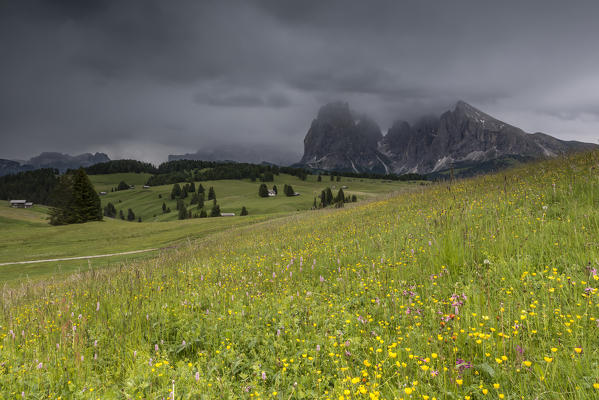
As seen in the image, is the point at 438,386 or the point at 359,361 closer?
the point at 438,386

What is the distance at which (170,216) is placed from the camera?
140250 millimetres

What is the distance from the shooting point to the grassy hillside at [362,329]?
3.03 m

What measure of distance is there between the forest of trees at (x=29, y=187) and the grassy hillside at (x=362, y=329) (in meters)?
214

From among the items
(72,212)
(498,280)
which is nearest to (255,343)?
(498,280)

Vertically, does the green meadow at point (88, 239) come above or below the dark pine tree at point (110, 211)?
above

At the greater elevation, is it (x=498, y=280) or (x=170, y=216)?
(x=498, y=280)

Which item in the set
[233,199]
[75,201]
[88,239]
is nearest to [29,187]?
[233,199]

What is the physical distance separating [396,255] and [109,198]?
228605mm

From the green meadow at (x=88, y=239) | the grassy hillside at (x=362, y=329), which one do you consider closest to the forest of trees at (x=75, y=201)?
the green meadow at (x=88, y=239)

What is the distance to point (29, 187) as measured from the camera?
180250 millimetres

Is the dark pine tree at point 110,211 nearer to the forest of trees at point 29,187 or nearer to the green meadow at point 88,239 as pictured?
the forest of trees at point 29,187

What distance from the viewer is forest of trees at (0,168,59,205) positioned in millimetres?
171875

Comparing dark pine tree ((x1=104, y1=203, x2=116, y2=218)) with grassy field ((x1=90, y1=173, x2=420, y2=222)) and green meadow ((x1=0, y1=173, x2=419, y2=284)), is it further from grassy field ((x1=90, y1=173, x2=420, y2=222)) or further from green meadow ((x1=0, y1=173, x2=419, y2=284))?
green meadow ((x1=0, y1=173, x2=419, y2=284))

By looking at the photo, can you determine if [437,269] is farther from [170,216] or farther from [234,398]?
[170,216]
